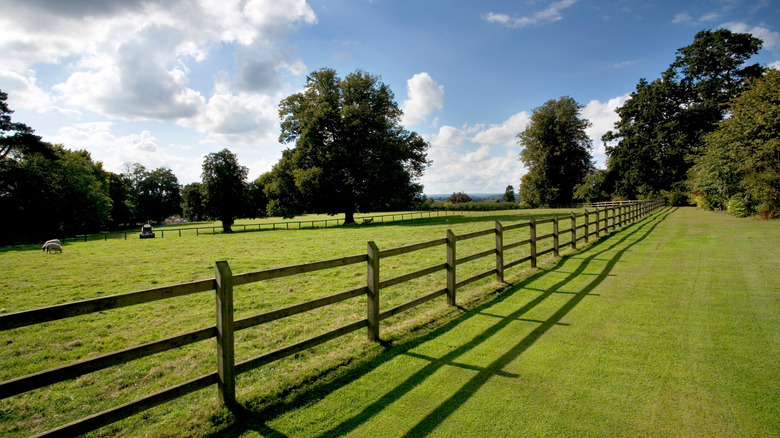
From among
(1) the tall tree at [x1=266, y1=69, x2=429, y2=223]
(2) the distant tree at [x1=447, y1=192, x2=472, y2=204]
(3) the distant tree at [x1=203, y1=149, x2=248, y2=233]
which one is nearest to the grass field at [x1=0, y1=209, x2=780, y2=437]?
(1) the tall tree at [x1=266, y1=69, x2=429, y2=223]

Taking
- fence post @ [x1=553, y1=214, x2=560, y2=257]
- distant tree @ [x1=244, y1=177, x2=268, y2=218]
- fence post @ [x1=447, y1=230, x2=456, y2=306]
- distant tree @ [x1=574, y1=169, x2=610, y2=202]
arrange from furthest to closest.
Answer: distant tree @ [x1=574, y1=169, x2=610, y2=202]
distant tree @ [x1=244, y1=177, x2=268, y2=218]
fence post @ [x1=553, y1=214, x2=560, y2=257]
fence post @ [x1=447, y1=230, x2=456, y2=306]

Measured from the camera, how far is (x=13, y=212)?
127 feet

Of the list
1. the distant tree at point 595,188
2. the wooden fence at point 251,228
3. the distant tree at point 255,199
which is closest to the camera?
the wooden fence at point 251,228

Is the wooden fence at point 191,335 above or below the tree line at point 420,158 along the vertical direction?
below

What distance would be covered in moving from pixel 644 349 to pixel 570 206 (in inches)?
2446

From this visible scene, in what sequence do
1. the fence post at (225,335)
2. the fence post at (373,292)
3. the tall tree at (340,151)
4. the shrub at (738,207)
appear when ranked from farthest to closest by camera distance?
the tall tree at (340,151) < the shrub at (738,207) < the fence post at (373,292) < the fence post at (225,335)

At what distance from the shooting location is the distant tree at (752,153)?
21.1 metres

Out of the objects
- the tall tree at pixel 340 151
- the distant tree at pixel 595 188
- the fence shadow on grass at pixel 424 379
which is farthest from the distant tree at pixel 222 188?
the distant tree at pixel 595 188

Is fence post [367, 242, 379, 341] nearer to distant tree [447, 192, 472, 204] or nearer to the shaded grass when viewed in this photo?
the shaded grass

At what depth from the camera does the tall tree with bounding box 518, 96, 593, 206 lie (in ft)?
194

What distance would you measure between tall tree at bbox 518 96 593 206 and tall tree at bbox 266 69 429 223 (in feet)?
102

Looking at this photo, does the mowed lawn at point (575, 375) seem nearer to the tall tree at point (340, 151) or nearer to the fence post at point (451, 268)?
the fence post at point (451, 268)

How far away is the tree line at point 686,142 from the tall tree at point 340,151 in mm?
24887

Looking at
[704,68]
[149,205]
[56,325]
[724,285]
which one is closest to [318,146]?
[56,325]
